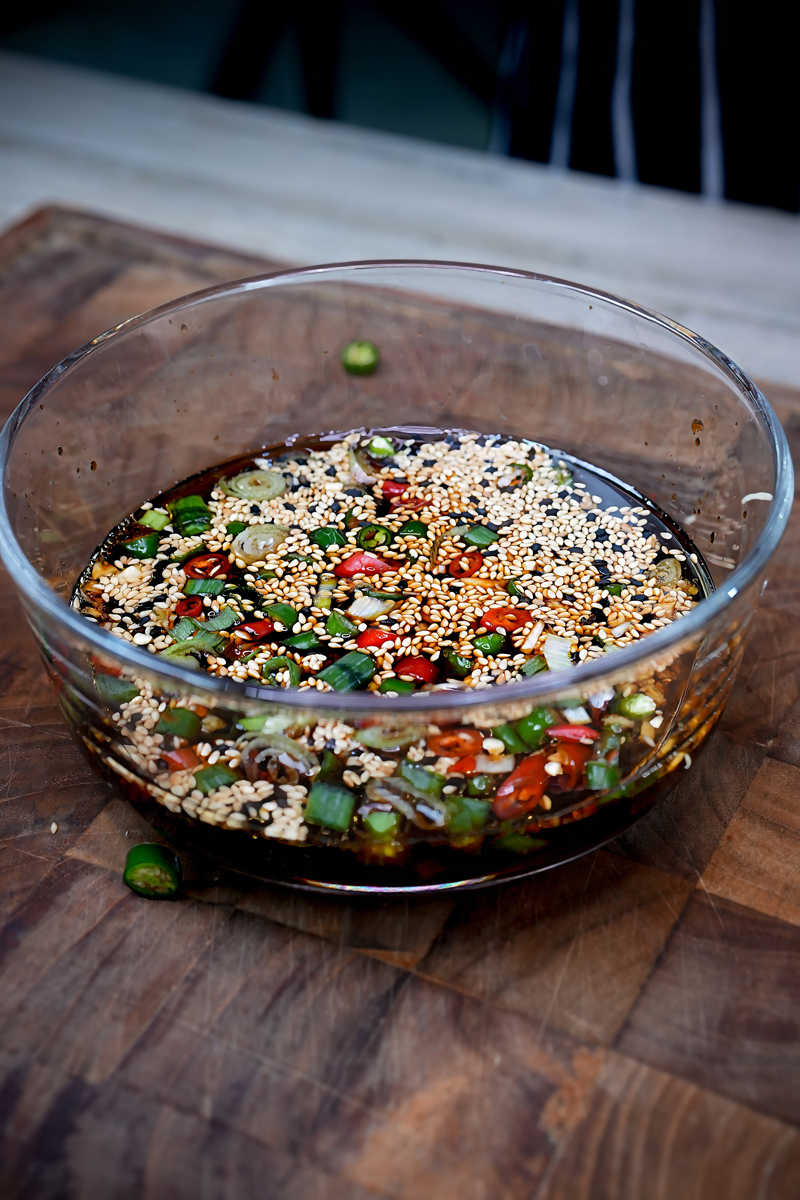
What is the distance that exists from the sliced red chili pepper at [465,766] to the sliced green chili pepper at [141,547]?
25.9 inches

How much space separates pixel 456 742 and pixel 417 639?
0.35m

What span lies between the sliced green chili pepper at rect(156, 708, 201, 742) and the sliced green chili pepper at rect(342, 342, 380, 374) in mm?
923

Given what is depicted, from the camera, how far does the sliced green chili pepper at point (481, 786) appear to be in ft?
3.73

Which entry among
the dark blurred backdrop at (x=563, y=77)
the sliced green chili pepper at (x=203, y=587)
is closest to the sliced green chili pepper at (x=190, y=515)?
the sliced green chili pepper at (x=203, y=587)

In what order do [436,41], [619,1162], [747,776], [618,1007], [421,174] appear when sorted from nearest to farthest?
[619,1162]
[618,1007]
[747,776]
[421,174]
[436,41]

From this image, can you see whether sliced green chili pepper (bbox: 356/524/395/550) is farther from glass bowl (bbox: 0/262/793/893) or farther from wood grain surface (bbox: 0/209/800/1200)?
wood grain surface (bbox: 0/209/800/1200)

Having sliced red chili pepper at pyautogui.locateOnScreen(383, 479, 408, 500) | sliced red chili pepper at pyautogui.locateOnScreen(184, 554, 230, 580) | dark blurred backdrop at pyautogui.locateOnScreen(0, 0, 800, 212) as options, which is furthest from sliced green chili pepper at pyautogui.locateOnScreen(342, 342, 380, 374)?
dark blurred backdrop at pyautogui.locateOnScreen(0, 0, 800, 212)

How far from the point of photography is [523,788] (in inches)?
45.3

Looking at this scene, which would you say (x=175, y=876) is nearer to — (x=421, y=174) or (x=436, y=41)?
(x=421, y=174)

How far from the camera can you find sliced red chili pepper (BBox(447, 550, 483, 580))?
1.53 m

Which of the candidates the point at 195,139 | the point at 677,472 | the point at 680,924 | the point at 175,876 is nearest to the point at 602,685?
the point at 680,924

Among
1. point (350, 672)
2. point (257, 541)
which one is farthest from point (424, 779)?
point (257, 541)

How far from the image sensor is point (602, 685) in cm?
101

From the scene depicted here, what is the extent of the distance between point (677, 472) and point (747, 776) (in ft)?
1.81
